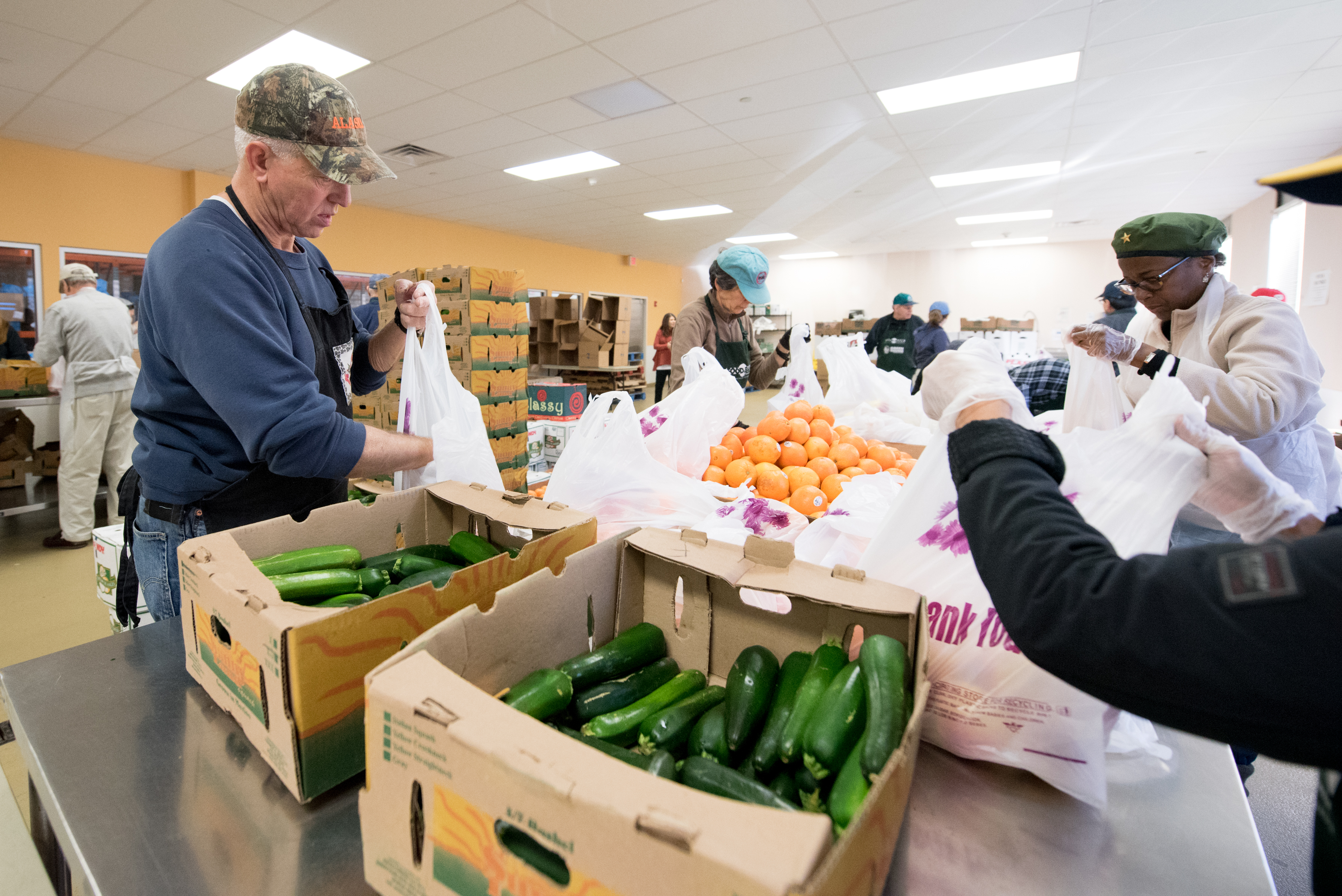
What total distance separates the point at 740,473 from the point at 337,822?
1.36 metres

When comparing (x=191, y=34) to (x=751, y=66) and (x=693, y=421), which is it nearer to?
(x=751, y=66)

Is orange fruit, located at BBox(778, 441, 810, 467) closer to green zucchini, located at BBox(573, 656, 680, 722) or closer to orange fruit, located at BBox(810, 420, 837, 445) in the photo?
orange fruit, located at BBox(810, 420, 837, 445)

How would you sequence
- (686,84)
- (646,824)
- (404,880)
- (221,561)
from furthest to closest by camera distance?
1. (686,84)
2. (221,561)
3. (404,880)
4. (646,824)

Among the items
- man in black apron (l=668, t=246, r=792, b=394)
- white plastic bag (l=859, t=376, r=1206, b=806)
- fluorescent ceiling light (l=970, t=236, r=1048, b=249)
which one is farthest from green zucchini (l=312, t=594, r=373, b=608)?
fluorescent ceiling light (l=970, t=236, r=1048, b=249)

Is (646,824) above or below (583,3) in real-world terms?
below

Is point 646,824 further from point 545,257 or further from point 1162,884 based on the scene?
point 545,257

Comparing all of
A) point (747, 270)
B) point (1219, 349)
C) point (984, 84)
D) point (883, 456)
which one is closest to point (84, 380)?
point (747, 270)

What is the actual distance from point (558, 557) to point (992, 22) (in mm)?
4093

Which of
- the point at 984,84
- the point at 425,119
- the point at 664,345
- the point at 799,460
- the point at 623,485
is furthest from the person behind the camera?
the point at 664,345

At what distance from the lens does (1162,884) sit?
2.18 ft

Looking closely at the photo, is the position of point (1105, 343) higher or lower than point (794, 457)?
higher

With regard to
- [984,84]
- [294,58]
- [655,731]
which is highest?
[984,84]

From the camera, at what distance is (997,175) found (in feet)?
23.1

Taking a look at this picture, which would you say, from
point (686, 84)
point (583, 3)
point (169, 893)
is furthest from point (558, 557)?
point (686, 84)
